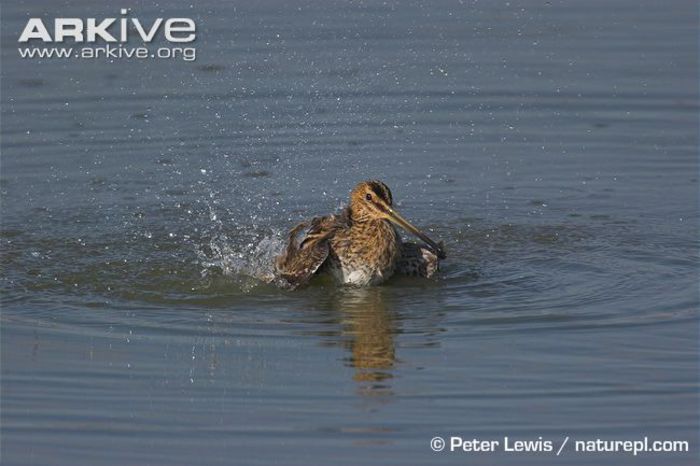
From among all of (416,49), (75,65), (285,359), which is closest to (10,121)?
(75,65)

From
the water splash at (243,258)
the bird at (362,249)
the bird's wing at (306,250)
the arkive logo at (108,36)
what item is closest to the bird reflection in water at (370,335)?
the bird at (362,249)

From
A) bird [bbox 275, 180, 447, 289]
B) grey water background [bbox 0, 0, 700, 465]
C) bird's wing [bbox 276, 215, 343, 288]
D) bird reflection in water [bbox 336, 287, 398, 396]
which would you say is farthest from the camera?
bird [bbox 275, 180, 447, 289]

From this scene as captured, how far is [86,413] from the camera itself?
8.95m

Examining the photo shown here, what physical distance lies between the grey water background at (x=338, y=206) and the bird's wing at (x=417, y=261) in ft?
0.51

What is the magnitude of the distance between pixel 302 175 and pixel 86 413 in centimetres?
552

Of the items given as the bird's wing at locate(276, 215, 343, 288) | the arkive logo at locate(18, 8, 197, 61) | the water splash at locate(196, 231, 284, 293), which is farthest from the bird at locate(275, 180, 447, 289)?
the arkive logo at locate(18, 8, 197, 61)

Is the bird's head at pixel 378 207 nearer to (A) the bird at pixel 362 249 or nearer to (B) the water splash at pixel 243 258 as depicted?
(A) the bird at pixel 362 249

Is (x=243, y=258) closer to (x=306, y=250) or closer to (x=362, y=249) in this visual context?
(x=306, y=250)

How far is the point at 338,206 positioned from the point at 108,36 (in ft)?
14.6

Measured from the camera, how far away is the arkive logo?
54.5 feet

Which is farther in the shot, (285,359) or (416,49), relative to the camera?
(416,49)

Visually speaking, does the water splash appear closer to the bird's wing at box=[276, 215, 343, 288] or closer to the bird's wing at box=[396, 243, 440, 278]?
the bird's wing at box=[276, 215, 343, 288]

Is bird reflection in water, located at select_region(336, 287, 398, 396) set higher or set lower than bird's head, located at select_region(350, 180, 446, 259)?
lower

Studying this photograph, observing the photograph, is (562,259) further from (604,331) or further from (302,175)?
(302,175)
